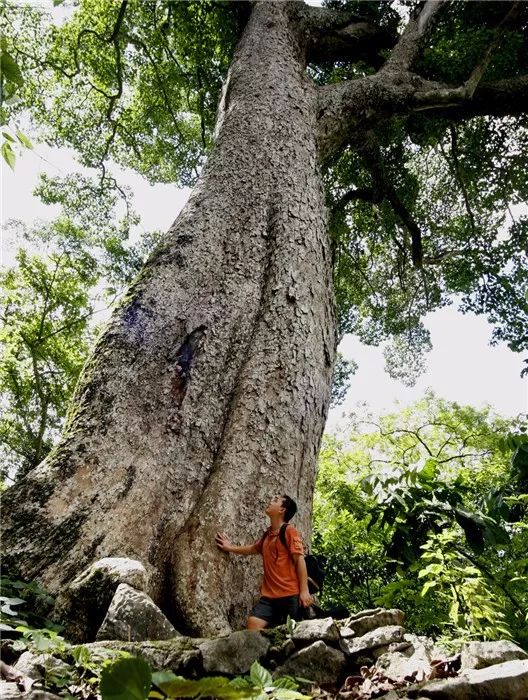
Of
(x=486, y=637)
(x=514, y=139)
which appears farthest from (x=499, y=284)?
(x=486, y=637)

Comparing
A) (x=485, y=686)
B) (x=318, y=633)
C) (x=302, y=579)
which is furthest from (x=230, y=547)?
(x=485, y=686)

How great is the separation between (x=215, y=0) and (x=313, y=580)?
9028mm

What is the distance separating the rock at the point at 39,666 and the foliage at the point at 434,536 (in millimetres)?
1932

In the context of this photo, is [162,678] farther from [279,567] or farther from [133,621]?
[279,567]

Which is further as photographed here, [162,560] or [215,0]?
[215,0]

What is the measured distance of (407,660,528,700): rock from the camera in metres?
1.46

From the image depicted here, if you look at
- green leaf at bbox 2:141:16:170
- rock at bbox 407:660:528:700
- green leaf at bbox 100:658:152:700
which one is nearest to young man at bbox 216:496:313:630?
rock at bbox 407:660:528:700

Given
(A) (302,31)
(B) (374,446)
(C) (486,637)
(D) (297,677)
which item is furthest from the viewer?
(B) (374,446)

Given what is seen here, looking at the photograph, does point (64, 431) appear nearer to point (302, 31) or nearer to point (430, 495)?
point (430, 495)

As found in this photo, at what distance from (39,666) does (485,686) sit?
1312 millimetres

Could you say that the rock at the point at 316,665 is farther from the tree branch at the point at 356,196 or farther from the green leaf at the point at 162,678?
the tree branch at the point at 356,196

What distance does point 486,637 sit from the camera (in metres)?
3.05

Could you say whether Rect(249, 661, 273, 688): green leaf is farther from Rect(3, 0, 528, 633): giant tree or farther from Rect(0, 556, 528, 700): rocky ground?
Rect(3, 0, 528, 633): giant tree

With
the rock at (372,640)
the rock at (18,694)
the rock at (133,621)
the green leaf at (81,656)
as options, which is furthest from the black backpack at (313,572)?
the rock at (18,694)
